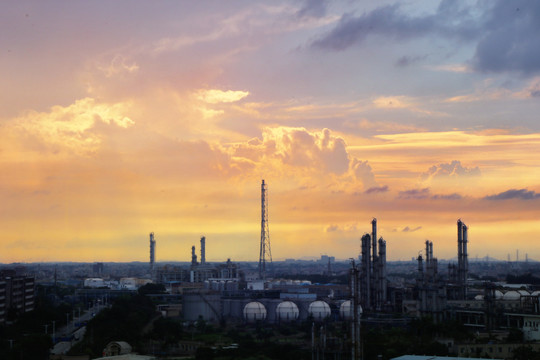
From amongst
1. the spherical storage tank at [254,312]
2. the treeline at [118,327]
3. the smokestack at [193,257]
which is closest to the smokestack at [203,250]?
the smokestack at [193,257]

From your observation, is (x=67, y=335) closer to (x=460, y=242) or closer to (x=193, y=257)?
(x=460, y=242)

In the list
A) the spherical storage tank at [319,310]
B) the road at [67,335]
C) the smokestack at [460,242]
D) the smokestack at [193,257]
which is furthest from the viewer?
the smokestack at [193,257]

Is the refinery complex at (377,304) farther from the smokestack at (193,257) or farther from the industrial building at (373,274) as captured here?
the smokestack at (193,257)

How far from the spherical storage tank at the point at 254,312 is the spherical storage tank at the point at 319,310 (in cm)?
518

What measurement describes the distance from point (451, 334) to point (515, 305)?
16.4 meters

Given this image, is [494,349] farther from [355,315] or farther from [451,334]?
[355,315]

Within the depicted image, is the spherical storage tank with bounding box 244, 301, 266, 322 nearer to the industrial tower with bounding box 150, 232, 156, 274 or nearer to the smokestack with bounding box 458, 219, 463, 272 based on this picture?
the smokestack with bounding box 458, 219, 463, 272

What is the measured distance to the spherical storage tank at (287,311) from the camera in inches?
3282

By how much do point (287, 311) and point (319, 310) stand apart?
350 cm

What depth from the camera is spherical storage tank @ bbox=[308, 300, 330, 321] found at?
83.2m

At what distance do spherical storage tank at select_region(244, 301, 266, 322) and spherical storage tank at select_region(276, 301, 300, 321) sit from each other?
1.68 metres

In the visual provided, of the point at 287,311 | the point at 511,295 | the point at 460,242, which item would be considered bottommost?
the point at 287,311

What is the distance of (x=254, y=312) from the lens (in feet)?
276

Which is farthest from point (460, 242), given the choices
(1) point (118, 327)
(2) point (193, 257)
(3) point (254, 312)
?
(2) point (193, 257)
